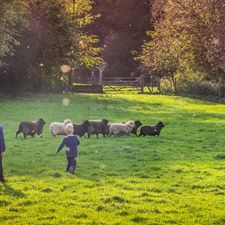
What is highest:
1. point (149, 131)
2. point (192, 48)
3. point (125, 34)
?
point (125, 34)

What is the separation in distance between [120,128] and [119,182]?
11520 millimetres

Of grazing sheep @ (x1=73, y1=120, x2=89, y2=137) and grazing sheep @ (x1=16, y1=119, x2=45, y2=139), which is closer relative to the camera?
grazing sheep @ (x1=16, y1=119, x2=45, y2=139)

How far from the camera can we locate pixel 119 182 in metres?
15.8

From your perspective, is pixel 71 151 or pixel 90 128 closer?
pixel 71 151

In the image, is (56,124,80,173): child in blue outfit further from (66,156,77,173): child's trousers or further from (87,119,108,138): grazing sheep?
(87,119,108,138): grazing sheep

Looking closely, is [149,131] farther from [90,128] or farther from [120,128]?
[90,128]

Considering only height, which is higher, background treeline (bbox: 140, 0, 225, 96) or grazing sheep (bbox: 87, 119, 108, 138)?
background treeline (bbox: 140, 0, 225, 96)

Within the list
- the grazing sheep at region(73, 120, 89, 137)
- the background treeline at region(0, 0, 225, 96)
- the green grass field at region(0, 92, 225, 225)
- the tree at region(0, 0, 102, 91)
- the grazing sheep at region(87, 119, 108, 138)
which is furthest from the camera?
the tree at region(0, 0, 102, 91)

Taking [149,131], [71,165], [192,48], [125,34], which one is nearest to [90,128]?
[149,131]

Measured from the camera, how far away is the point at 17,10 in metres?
46.0

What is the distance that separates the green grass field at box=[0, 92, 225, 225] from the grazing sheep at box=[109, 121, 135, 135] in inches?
25.3

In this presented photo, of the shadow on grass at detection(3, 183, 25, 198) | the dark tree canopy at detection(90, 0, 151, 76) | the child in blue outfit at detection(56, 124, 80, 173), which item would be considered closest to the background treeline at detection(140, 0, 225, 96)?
the dark tree canopy at detection(90, 0, 151, 76)

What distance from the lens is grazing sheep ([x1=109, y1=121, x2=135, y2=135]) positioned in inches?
1064

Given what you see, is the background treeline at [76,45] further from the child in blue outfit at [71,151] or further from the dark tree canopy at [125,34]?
the child in blue outfit at [71,151]
